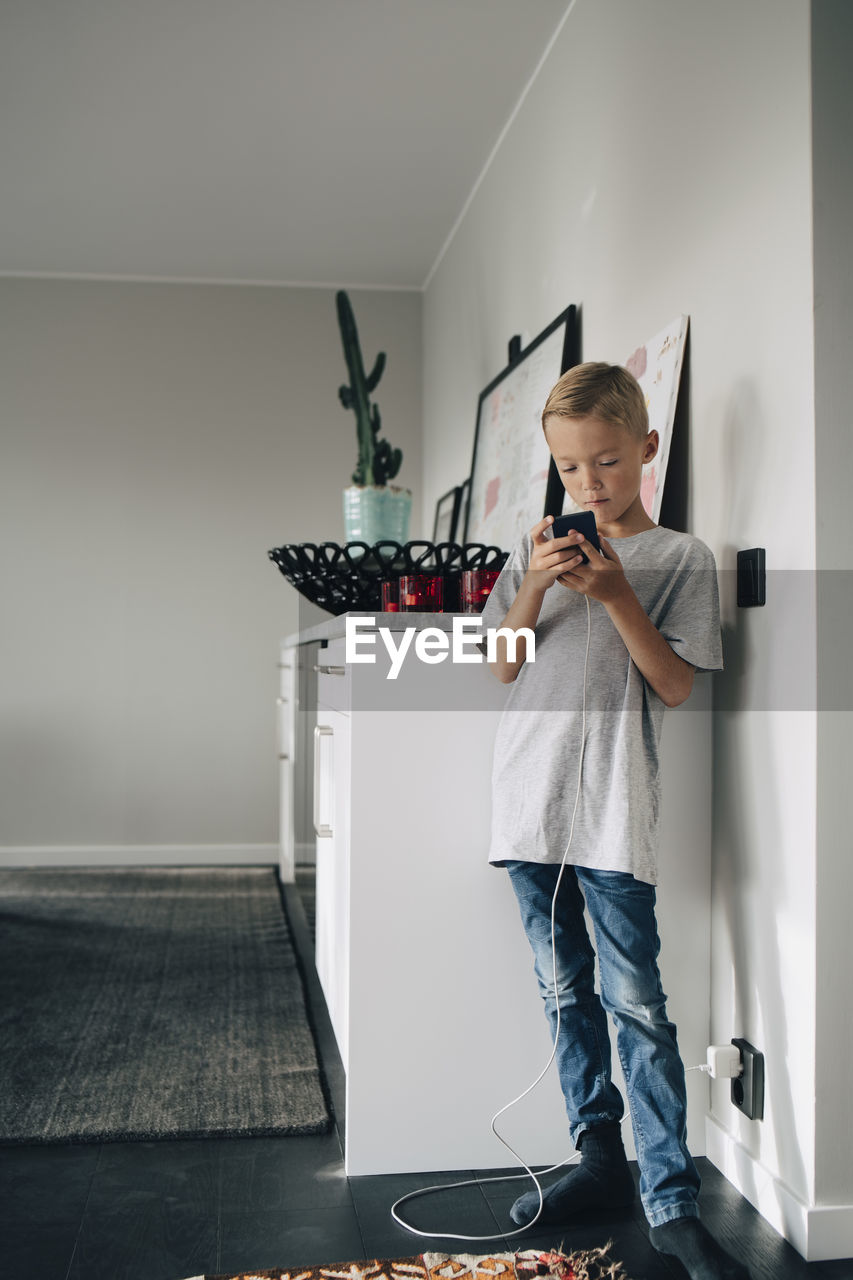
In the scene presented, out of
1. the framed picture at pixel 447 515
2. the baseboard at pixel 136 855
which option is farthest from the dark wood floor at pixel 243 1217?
the baseboard at pixel 136 855

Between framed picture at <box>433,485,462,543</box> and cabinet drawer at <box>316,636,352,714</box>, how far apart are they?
4.37 ft

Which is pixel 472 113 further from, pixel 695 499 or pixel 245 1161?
pixel 245 1161

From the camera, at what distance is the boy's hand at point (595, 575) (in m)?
1.34

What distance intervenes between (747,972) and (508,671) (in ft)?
1.81

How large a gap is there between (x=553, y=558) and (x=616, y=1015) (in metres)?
0.60

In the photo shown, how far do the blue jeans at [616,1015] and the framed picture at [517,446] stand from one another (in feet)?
3.96

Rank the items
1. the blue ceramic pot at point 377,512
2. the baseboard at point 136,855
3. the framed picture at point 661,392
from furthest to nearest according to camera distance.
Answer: the baseboard at point 136,855 → the blue ceramic pot at point 377,512 → the framed picture at point 661,392

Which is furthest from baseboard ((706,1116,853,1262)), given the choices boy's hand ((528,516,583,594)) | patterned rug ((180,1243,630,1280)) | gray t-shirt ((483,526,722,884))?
boy's hand ((528,516,583,594))

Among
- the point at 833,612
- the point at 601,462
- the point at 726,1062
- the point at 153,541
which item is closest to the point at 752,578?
the point at 833,612

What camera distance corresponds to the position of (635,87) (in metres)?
2.06

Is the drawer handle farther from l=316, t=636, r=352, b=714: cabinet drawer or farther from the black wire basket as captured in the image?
the black wire basket

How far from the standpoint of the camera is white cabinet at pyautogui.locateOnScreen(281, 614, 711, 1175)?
62.3 inches

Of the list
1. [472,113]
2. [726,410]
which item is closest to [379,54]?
[472,113]

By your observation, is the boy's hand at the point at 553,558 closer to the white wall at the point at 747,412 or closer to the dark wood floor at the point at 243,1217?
the white wall at the point at 747,412
